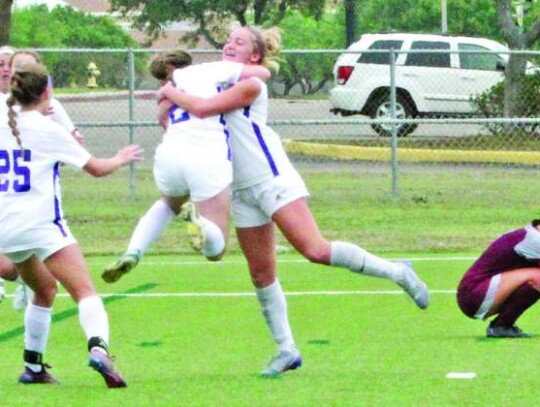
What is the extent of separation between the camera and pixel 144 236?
9.10 metres

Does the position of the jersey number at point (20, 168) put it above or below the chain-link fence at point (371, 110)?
above

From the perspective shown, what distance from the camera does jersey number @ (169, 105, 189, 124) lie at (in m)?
9.05

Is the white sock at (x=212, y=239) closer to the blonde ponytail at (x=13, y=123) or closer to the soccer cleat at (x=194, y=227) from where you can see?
the soccer cleat at (x=194, y=227)

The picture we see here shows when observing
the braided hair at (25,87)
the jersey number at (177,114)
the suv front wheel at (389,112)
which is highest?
the braided hair at (25,87)

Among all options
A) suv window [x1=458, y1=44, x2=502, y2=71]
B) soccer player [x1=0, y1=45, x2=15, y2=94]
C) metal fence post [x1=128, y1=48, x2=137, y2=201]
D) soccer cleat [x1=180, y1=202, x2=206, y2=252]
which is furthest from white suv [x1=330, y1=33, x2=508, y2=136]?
soccer cleat [x1=180, y1=202, x2=206, y2=252]

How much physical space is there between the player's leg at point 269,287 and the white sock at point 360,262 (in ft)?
1.20

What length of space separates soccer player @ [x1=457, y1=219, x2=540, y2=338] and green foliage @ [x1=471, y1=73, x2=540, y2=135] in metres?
10.7

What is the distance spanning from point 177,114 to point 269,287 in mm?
1081

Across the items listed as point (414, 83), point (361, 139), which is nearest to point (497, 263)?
point (361, 139)

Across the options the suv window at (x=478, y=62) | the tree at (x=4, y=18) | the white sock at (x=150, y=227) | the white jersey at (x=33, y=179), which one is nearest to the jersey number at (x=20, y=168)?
the white jersey at (x=33, y=179)

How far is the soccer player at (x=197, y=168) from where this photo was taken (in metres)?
8.75

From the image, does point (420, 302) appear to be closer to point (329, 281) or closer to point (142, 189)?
point (329, 281)

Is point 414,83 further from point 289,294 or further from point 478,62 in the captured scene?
point 289,294

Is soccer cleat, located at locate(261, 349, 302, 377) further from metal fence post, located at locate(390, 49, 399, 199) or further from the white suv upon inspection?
the white suv
